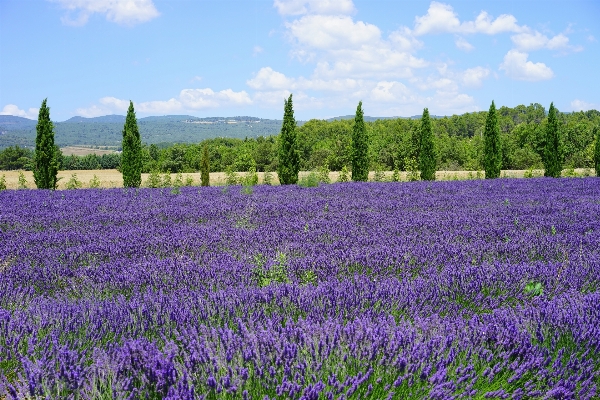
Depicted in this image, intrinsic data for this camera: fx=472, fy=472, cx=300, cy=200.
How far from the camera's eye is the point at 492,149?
21578 mm

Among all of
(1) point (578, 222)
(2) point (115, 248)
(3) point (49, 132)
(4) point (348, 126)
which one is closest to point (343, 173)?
(3) point (49, 132)

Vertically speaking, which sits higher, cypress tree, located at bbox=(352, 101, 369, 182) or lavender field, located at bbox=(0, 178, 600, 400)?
cypress tree, located at bbox=(352, 101, 369, 182)

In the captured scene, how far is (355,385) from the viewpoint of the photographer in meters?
1.67

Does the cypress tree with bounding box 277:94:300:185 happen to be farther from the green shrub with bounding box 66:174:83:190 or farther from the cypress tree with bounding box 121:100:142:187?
the green shrub with bounding box 66:174:83:190

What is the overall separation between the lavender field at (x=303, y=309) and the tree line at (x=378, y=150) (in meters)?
14.6

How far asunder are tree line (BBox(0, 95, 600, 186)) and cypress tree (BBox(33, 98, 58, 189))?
48mm

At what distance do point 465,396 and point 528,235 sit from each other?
3226 millimetres

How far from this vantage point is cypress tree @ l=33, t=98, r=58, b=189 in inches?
655

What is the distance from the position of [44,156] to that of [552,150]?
21.3 metres

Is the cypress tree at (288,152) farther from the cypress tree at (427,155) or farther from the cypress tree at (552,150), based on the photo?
the cypress tree at (552,150)

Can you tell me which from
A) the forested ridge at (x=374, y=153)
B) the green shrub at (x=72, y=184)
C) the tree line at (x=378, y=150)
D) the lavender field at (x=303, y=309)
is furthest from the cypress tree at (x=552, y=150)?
the green shrub at (x=72, y=184)

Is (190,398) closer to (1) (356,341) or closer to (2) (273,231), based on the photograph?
(1) (356,341)

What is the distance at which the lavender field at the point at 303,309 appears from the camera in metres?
1.80

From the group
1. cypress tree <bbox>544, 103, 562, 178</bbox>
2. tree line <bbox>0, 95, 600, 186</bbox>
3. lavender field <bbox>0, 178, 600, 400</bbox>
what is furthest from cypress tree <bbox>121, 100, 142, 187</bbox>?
cypress tree <bbox>544, 103, 562, 178</bbox>
